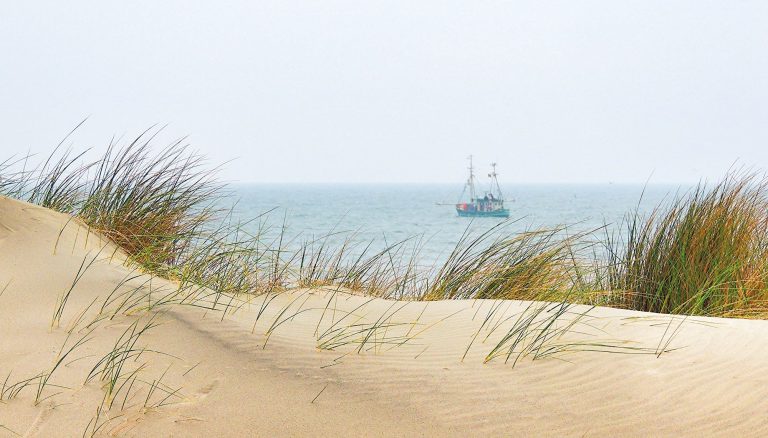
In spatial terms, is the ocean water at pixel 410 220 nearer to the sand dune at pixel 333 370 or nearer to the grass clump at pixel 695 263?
the grass clump at pixel 695 263

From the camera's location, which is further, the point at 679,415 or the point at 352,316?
the point at 352,316

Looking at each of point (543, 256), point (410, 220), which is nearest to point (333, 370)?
point (543, 256)

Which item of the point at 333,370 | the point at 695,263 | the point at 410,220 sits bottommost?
the point at 410,220

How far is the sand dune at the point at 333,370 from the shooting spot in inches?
102

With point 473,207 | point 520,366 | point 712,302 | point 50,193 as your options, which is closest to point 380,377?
point 520,366

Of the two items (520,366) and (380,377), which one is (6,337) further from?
(520,366)

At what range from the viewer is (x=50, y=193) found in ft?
19.2

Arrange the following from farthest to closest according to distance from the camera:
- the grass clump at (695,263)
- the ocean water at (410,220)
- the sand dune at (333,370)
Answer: the ocean water at (410,220), the grass clump at (695,263), the sand dune at (333,370)

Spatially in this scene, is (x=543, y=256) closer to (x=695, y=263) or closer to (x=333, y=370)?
(x=695, y=263)

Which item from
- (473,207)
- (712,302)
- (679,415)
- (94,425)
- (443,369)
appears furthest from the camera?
(473,207)

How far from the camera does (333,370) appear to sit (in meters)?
2.92

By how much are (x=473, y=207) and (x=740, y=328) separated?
164 ft

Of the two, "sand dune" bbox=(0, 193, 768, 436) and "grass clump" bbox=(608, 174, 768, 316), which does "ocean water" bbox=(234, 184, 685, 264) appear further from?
"sand dune" bbox=(0, 193, 768, 436)

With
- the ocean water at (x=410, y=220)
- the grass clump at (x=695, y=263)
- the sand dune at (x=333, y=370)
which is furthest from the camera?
the ocean water at (x=410, y=220)
